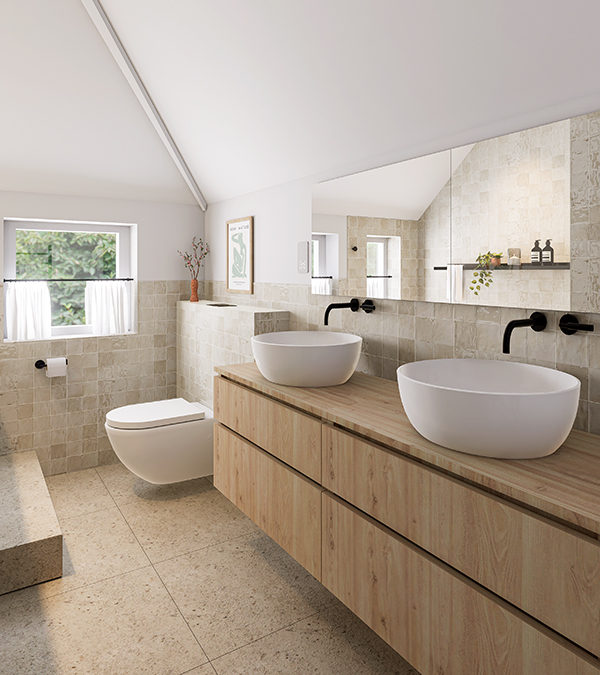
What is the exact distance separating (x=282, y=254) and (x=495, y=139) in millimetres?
1501

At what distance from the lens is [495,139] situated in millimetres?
1742

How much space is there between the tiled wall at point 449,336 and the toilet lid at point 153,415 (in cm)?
79

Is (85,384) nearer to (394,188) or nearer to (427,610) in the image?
(394,188)

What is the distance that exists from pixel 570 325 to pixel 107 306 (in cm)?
308

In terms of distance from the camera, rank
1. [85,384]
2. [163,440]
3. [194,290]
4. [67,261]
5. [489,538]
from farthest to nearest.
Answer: [194,290], [67,261], [85,384], [163,440], [489,538]

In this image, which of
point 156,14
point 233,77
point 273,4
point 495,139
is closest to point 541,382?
point 495,139

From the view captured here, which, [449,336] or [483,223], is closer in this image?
[483,223]

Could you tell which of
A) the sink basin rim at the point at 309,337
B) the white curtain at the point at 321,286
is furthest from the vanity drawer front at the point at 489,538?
the white curtain at the point at 321,286

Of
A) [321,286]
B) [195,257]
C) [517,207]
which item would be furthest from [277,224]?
[517,207]

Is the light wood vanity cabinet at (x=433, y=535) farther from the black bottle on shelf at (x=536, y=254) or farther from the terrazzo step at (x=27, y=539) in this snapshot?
the terrazzo step at (x=27, y=539)

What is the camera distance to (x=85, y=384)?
358 centimetres

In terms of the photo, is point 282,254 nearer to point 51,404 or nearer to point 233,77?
point 233,77

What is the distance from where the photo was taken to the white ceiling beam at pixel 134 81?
2635mm

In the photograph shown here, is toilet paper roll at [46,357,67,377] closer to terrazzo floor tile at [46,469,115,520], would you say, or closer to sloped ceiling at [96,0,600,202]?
terrazzo floor tile at [46,469,115,520]
